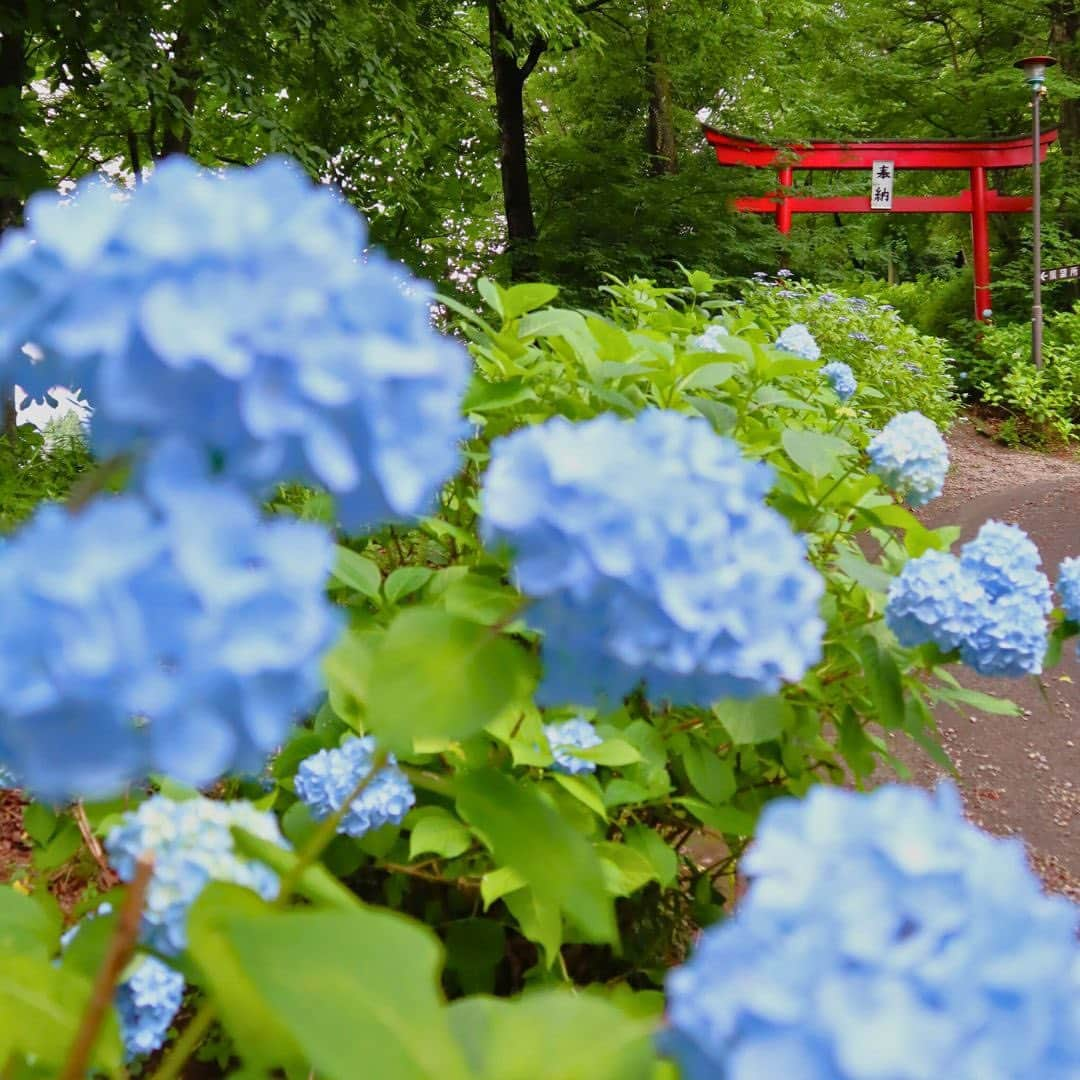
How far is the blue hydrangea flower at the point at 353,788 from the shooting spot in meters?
1.23

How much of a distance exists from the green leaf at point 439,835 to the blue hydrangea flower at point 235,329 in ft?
2.97

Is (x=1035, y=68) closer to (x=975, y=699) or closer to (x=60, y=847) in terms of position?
(x=975, y=699)

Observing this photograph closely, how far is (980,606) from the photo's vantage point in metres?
1.31

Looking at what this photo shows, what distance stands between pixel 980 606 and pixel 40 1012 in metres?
1.15

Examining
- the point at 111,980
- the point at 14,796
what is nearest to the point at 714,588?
the point at 111,980

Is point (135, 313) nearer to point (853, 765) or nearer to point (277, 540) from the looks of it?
point (277, 540)

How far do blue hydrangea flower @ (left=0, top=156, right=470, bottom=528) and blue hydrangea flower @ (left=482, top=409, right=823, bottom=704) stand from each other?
0.11 meters

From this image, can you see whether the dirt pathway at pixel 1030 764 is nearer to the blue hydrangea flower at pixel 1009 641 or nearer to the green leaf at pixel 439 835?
the blue hydrangea flower at pixel 1009 641

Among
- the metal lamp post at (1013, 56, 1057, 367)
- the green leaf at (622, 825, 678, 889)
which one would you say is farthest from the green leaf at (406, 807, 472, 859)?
the metal lamp post at (1013, 56, 1057, 367)

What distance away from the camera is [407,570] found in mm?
1518

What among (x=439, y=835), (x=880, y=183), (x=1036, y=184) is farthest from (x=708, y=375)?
(x=880, y=183)

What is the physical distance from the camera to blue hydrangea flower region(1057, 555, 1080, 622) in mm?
1409

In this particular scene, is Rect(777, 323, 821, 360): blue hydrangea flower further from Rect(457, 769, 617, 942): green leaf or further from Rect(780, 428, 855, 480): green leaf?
Rect(457, 769, 617, 942): green leaf

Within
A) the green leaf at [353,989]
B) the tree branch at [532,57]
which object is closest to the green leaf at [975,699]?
the green leaf at [353,989]
